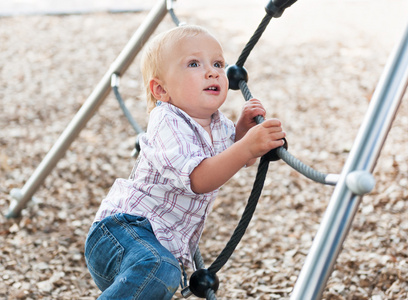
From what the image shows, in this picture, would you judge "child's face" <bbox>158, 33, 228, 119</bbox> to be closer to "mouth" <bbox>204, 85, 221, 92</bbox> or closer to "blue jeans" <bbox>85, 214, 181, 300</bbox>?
"mouth" <bbox>204, 85, 221, 92</bbox>

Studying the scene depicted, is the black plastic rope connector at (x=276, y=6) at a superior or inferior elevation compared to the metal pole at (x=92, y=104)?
superior

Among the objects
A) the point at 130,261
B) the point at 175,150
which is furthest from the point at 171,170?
the point at 130,261

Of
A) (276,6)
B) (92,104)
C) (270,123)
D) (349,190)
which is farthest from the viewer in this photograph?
(92,104)

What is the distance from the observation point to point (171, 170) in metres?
1.26

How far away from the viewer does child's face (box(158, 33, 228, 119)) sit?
4.32ft

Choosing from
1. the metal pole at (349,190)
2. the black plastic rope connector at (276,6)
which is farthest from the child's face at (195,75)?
the metal pole at (349,190)

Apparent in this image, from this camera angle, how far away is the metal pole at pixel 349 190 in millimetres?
926

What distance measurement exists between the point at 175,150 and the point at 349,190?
1.42ft

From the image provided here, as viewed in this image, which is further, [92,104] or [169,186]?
[92,104]

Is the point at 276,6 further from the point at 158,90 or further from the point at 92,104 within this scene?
the point at 92,104

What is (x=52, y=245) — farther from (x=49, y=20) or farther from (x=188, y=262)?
(x=49, y=20)

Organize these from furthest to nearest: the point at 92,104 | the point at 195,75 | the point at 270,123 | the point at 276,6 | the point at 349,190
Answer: the point at 92,104, the point at 276,6, the point at 195,75, the point at 270,123, the point at 349,190

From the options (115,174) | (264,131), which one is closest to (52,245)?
(115,174)

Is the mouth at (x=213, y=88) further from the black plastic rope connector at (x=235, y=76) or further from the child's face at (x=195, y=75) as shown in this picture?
the black plastic rope connector at (x=235, y=76)
